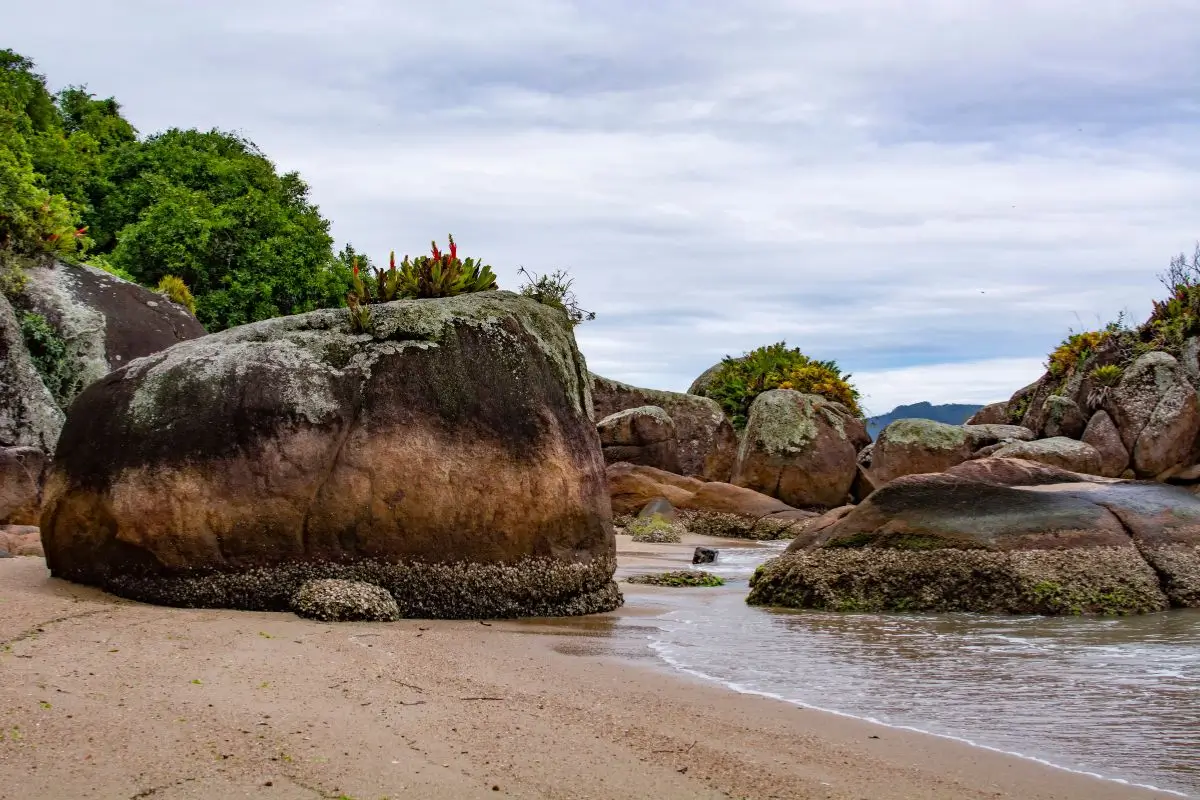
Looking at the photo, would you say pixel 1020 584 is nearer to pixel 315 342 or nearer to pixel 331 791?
pixel 315 342

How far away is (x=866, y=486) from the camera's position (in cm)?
2684

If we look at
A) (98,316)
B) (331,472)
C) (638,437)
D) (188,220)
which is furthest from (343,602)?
(188,220)

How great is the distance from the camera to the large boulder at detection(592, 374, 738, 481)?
27.8m

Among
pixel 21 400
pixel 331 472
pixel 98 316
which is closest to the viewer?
pixel 331 472

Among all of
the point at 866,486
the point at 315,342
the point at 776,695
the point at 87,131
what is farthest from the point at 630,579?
the point at 87,131

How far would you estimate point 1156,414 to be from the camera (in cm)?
2405

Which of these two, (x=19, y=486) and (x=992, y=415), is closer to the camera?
(x=19, y=486)

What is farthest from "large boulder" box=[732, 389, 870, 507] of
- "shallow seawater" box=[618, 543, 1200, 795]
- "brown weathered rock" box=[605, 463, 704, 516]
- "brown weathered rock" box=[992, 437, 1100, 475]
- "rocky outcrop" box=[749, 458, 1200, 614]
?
"shallow seawater" box=[618, 543, 1200, 795]

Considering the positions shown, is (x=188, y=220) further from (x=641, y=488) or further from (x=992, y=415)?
(x=992, y=415)

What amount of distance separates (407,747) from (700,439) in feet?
79.6

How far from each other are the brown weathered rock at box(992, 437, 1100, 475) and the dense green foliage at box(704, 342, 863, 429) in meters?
8.60

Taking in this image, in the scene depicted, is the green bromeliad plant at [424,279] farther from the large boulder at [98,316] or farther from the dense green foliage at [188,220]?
the dense green foliage at [188,220]

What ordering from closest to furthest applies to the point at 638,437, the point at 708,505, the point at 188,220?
the point at 708,505
the point at 638,437
the point at 188,220

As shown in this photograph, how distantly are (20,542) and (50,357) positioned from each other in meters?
6.14
